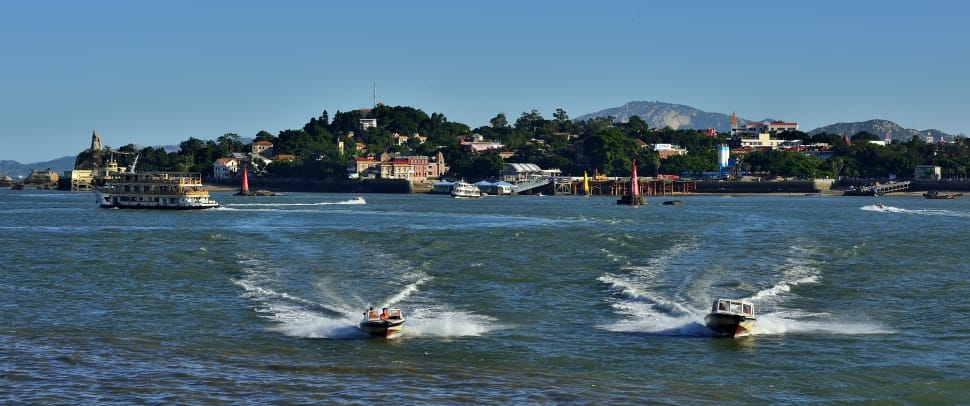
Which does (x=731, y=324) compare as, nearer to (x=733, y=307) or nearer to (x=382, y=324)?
(x=733, y=307)

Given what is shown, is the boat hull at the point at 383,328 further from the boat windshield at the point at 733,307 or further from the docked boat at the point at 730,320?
the boat windshield at the point at 733,307

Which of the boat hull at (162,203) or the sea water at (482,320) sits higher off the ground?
the boat hull at (162,203)

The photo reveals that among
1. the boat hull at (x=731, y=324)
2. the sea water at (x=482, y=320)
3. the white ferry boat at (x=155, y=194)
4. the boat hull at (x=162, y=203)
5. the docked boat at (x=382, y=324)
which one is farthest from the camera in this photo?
the white ferry boat at (x=155, y=194)

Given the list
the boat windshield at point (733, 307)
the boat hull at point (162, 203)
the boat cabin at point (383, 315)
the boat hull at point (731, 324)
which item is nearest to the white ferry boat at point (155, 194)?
the boat hull at point (162, 203)

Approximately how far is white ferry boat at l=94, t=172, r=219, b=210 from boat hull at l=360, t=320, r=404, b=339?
4040 inches

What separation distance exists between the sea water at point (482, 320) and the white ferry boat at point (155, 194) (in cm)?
5605

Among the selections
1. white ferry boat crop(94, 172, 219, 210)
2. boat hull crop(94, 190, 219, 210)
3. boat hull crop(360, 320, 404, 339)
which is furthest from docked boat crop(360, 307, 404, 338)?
boat hull crop(94, 190, 219, 210)

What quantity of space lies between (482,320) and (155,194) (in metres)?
106

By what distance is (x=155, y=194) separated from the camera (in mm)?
140625

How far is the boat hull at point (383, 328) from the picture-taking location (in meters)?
37.8

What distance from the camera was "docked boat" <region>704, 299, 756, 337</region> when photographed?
1503 inches

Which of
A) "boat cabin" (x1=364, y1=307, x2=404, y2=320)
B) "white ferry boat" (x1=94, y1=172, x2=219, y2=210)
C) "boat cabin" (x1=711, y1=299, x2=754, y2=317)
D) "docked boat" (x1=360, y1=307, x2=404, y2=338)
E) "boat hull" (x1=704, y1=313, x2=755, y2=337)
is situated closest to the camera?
"docked boat" (x1=360, y1=307, x2=404, y2=338)

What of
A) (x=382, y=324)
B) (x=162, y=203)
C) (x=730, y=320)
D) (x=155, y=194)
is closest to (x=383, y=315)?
(x=382, y=324)

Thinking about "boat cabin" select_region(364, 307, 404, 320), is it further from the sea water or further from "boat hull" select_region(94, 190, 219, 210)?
"boat hull" select_region(94, 190, 219, 210)
